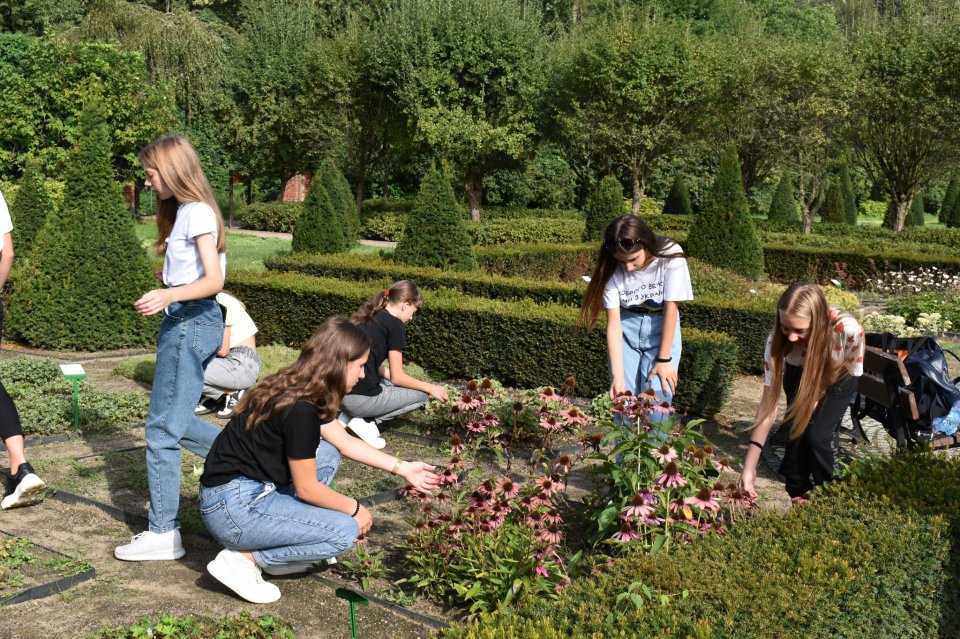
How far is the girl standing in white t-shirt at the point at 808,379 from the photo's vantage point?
3967mm

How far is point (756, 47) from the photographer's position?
87.9 ft

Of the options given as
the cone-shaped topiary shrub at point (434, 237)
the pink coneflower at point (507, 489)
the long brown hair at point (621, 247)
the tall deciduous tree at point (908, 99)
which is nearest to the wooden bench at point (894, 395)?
the long brown hair at point (621, 247)

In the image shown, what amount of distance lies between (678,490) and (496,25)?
24761 mm

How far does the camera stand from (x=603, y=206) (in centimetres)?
1797

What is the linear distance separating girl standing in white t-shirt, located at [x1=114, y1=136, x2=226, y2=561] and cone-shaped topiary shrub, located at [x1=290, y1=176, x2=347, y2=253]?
11.6m

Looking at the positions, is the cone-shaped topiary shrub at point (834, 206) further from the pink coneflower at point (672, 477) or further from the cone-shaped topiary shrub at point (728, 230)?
the pink coneflower at point (672, 477)

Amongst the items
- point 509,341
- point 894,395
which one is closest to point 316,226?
point 509,341

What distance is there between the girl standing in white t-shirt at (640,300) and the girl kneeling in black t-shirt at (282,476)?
58.5 inches

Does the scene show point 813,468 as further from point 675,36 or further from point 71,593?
point 675,36

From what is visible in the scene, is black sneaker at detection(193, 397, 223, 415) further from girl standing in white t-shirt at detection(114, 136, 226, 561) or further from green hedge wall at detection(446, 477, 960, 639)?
green hedge wall at detection(446, 477, 960, 639)

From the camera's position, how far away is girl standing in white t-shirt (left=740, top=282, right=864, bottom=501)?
→ 156 inches

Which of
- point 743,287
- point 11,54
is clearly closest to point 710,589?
point 743,287

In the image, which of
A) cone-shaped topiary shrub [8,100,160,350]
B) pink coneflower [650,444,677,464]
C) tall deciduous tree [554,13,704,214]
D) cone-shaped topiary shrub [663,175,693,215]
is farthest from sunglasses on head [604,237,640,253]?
cone-shaped topiary shrub [663,175,693,215]

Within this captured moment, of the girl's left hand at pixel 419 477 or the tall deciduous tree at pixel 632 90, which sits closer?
the girl's left hand at pixel 419 477
